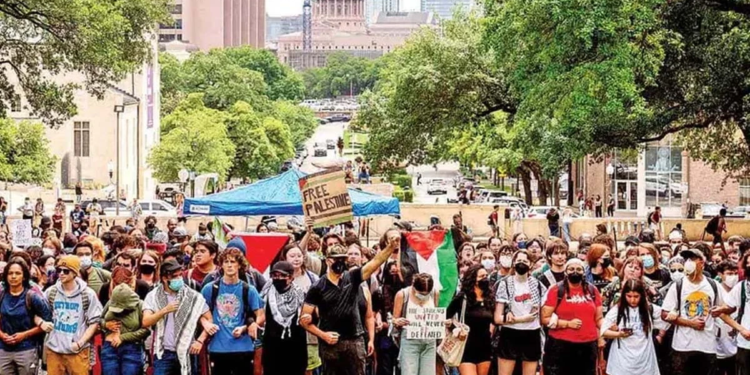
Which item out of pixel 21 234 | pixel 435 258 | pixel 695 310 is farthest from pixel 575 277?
pixel 21 234

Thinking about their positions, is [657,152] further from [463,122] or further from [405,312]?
[405,312]

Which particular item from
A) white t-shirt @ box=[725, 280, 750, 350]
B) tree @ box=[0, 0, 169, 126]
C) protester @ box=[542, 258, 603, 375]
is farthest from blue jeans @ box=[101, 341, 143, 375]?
tree @ box=[0, 0, 169, 126]

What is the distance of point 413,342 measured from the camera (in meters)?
13.6

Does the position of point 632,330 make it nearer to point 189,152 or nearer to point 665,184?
point 665,184

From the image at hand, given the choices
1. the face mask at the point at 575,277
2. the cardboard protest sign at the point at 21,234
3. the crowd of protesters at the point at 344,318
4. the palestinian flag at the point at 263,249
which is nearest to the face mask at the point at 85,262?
the crowd of protesters at the point at 344,318

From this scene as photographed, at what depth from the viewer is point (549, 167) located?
128ft

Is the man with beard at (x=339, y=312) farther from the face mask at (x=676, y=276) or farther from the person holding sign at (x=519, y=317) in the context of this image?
the face mask at (x=676, y=276)

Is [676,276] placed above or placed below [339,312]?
above

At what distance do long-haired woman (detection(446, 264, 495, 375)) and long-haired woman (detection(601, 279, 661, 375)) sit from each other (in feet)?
3.72

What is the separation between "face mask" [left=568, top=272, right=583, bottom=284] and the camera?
13430 millimetres

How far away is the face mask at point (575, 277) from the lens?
44.1ft

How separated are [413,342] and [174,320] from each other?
2.19m

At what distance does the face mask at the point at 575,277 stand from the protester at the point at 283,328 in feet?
7.90

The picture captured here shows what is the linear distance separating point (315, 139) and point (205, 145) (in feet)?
400
